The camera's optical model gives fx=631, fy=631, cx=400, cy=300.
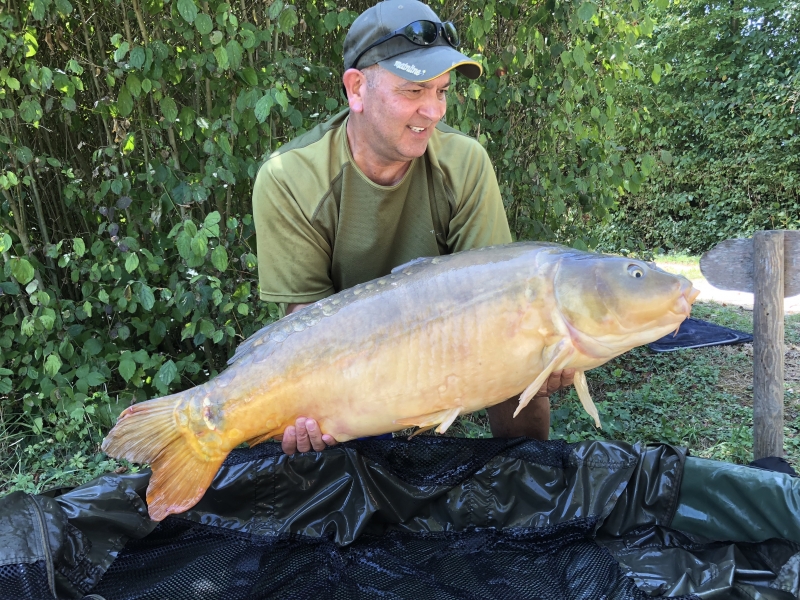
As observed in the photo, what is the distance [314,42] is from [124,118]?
2.72 ft

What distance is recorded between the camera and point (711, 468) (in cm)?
159

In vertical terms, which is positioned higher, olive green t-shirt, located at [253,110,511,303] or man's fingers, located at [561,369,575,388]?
olive green t-shirt, located at [253,110,511,303]

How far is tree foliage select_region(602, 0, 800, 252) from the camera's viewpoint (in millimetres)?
7730

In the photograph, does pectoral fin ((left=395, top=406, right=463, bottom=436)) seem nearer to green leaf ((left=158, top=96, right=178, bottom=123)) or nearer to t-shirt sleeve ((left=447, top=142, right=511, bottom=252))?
t-shirt sleeve ((left=447, top=142, right=511, bottom=252))

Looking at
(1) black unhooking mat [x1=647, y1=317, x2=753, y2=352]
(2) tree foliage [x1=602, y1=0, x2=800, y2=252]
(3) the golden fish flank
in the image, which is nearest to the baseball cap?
(3) the golden fish flank

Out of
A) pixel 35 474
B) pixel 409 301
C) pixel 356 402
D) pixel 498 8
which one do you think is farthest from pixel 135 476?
pixel 498 8

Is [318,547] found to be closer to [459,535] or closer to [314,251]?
[459,535]

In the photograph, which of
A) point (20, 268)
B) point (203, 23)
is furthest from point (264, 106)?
point (20, 268)

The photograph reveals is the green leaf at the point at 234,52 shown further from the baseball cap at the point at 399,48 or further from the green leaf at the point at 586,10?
the green leaf at the point at 586,10

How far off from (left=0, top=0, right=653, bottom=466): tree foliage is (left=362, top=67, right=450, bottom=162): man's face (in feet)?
1.78

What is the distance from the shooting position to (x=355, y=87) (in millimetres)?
1677

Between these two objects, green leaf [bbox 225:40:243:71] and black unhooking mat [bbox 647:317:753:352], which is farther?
black unhooking mat [bbox 647:317:753:352]

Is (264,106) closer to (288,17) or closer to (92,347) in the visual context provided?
(288,17)

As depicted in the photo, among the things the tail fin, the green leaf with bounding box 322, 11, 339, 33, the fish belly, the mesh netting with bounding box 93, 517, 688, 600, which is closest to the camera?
the fish belly
